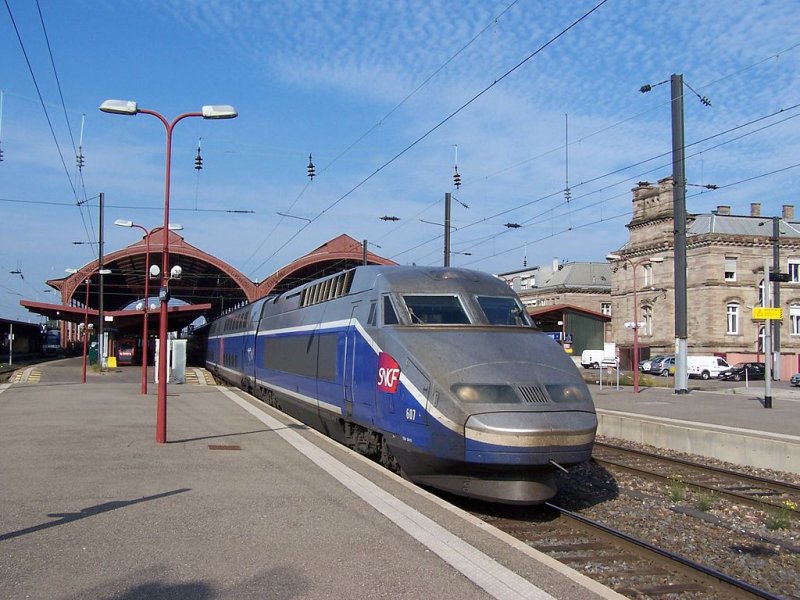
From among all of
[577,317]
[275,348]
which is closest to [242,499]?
[275,348]

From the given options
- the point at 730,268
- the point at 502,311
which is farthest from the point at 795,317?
the point at 502,311

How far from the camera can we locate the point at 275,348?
2028 cm

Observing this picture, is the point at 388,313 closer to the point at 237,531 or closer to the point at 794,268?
the point at 237,531

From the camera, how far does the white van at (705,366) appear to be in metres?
51.2

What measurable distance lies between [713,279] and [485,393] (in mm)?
55962

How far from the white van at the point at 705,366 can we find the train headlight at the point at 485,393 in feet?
151

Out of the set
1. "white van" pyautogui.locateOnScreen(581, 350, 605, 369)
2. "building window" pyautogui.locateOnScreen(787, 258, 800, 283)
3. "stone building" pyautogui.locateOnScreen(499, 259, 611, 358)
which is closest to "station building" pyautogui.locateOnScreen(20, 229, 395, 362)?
"white van" pyautogui.locateOnScreen(581, 350, 605, 369)

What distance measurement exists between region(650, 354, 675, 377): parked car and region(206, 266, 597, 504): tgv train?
44.5 metres

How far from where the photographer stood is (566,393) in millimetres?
9070

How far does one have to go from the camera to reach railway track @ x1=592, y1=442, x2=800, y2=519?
11.3m

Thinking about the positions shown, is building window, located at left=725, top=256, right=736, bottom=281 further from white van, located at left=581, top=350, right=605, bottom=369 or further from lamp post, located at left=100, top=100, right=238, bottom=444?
lamp post, located at left=100, top=100, right=238, bottom=444

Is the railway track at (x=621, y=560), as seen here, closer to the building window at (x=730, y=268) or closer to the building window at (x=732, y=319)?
the building window at (x=732, y=319)

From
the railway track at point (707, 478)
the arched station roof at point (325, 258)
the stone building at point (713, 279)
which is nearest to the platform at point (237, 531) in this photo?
the railway track at point (707, 478)

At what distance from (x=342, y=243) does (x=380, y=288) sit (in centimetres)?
4541
